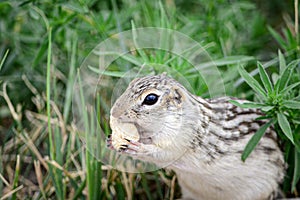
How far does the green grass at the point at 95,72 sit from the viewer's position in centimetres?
210

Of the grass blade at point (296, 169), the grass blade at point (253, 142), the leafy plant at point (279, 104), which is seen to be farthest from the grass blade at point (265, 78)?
the grass blade at point (296, 169)

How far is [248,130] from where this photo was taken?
80.4 inches

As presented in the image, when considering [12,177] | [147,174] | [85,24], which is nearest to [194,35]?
[85,24]

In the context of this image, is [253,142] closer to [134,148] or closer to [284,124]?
[284,124]

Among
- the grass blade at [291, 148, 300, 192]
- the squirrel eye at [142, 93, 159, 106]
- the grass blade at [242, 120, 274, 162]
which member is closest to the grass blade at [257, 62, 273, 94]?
the grass blade at [242, 120, 274, 162]

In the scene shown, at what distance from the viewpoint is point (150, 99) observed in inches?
64.4

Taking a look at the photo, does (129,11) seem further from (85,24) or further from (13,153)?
(13,153)

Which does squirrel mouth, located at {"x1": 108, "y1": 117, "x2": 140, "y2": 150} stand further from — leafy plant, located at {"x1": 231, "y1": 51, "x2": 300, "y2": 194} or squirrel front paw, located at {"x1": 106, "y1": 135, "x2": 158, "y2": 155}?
leafy plant, located at {"x1": 231, "y1": 51, "x2": 300, "y2": 194}

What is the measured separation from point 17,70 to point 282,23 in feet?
5.36

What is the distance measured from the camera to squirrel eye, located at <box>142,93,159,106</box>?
5.31 feet

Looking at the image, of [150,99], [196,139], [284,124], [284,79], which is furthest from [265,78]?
[150,99]

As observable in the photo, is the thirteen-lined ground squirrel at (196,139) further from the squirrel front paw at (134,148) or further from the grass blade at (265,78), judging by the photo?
the grass blade at (265,78)

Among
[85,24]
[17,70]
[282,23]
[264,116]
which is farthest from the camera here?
[282,23]

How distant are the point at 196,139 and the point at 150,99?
0.30 meters
